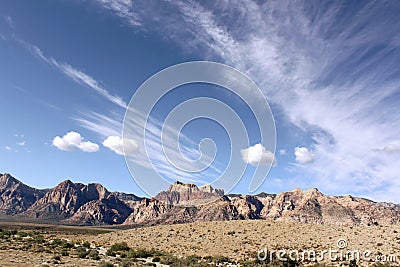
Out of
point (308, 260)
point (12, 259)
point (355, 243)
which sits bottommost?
point (12, 259)

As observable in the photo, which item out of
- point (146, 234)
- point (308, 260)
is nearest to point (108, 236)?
point (146, 234)

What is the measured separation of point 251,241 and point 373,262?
18.9 metres

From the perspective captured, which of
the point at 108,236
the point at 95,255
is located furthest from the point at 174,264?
the point at 108,236

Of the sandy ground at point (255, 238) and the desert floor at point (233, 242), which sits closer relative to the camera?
the desert floor at point (233, 242)

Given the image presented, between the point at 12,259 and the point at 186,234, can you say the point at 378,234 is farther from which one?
the point at 12,259

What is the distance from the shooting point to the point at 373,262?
3259cm

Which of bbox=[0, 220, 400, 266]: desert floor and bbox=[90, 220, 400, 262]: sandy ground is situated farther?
bbox=[90, 220, 400, 262]: sandy ground

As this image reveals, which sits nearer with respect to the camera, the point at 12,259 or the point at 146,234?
the point at 12,259

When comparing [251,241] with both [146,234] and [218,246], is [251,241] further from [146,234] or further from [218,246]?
[146,234]

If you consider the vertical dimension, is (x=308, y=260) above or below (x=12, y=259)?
above

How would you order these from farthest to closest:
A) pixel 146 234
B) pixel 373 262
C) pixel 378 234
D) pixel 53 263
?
pixel 146 234
pixel 378 234
pixel 373 262
pixel 53 263

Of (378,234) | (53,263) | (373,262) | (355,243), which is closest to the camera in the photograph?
(53,263)

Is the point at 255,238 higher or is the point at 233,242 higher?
the point at 255,238

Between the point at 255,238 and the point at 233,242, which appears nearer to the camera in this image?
the point at 233,242
